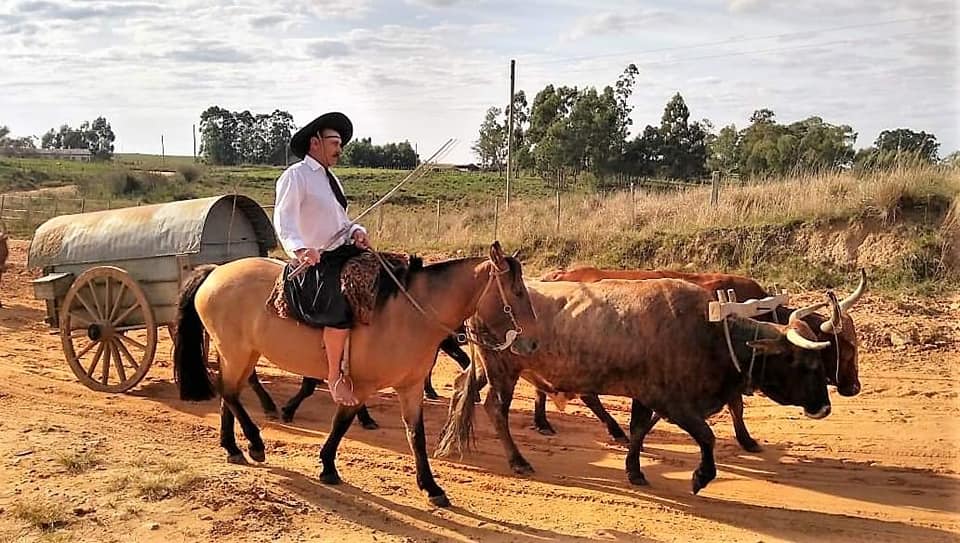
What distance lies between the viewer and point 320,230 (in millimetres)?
6379

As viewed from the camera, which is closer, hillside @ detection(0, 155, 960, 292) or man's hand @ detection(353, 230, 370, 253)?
man's hand @ detection(353, 230, 370, 253)

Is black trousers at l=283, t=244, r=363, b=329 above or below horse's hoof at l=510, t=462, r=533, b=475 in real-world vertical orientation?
above

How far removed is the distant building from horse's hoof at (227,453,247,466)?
73.9 metres

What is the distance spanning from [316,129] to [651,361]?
3.24 metres

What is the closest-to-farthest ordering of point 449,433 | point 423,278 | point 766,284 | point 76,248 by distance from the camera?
point 423,278, point 449,433, point 76,248, point 766,284

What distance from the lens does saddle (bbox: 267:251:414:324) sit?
6227 mm

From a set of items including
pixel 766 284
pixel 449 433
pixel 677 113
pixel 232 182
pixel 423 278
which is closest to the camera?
pixel 423 278

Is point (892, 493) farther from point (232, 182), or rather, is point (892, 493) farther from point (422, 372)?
point (232, 182)

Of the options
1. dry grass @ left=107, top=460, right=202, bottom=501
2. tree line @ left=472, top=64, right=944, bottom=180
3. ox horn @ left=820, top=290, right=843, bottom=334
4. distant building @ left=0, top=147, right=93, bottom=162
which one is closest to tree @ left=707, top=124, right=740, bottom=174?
tree line @ left=472, top=64, right=944, bottom=180

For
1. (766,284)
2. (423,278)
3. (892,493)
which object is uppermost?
(423,278)

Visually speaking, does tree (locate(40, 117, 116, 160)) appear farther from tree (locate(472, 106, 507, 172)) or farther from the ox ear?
the ox ear

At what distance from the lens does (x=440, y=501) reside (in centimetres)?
620

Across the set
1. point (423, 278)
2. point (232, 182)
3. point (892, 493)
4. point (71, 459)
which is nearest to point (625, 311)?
point (423, 278)

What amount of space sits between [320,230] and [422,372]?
1315 millimetres
